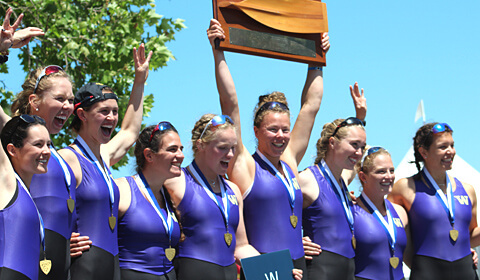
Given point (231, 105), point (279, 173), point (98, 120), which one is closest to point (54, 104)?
point (98, 120)

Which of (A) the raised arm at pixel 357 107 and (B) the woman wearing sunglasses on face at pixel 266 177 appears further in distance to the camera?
(A) the raised arm at pixel 357 107

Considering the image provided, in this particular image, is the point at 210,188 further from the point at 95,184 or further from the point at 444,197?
the point at 444,197

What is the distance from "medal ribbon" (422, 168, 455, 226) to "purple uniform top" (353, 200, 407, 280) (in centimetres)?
74

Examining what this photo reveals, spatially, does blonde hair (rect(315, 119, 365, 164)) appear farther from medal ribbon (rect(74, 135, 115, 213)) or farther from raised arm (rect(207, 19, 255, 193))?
medal ribbon (rect(74, 135, 115, 213))

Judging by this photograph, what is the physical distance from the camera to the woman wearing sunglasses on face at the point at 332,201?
578cm

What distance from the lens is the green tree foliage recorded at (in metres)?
10.5

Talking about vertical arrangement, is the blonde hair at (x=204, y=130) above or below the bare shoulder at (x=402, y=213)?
above

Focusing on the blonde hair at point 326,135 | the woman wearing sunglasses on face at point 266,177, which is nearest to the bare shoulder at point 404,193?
the blonde hair at point 326,135

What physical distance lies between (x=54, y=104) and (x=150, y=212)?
1.01m

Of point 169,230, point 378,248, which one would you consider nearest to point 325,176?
point 378,248

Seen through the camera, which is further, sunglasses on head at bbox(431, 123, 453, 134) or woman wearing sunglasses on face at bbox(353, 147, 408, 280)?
sunglasses on head at bbox(431, 123, 453, 134)

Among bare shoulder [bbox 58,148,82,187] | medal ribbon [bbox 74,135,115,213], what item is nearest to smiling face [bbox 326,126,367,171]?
medal ribbon [bbox 74,135,115,213]

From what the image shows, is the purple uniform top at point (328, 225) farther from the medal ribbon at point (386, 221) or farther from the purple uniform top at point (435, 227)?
the purple uniform top at point (435, 227)

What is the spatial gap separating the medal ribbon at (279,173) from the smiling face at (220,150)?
0.51 metres
